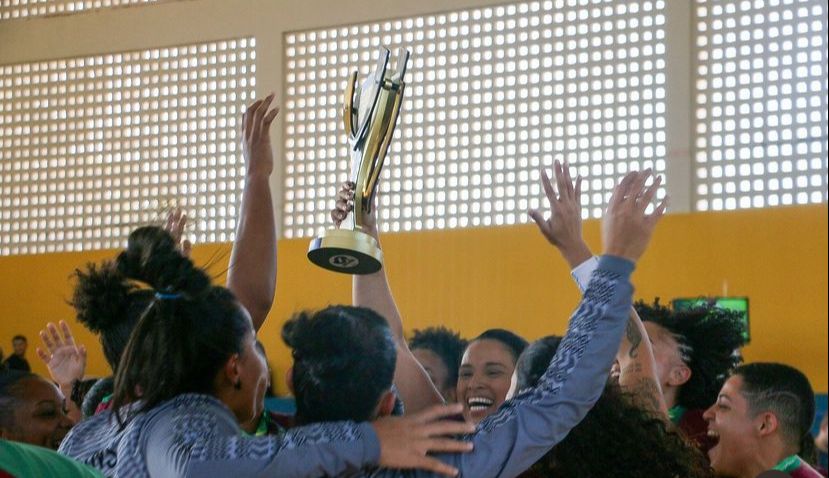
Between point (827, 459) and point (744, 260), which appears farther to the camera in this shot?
point (744, 260)

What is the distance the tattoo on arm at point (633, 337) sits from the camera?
1728 mm

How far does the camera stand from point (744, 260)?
472 cm

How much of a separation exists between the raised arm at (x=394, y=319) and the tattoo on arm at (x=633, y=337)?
12.7 inches

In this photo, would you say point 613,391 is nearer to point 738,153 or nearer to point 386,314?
point 386,314

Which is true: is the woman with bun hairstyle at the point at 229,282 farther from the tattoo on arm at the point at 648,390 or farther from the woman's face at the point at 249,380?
the tattoo on arm at the point at 648,390

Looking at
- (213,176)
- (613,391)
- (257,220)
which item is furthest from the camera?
(213,176)

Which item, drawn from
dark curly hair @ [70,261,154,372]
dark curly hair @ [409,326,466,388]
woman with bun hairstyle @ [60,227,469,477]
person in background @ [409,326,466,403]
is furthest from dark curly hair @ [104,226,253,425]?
dark curly hair @ [409,326,466,388]

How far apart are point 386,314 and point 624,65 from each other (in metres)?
1.88

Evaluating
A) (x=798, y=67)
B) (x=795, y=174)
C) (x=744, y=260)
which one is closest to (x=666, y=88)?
(x=798, y=67)

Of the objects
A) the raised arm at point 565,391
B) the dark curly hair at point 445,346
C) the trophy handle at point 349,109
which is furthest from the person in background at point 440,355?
the raised arm at point 565,391

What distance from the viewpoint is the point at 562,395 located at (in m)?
1.15

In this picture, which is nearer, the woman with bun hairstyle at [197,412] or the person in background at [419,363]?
the woman with bun hairstyle at [197,412]

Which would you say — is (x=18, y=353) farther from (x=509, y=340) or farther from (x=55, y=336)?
(x=509, y=340)

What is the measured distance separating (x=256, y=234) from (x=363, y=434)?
0.61 meters
